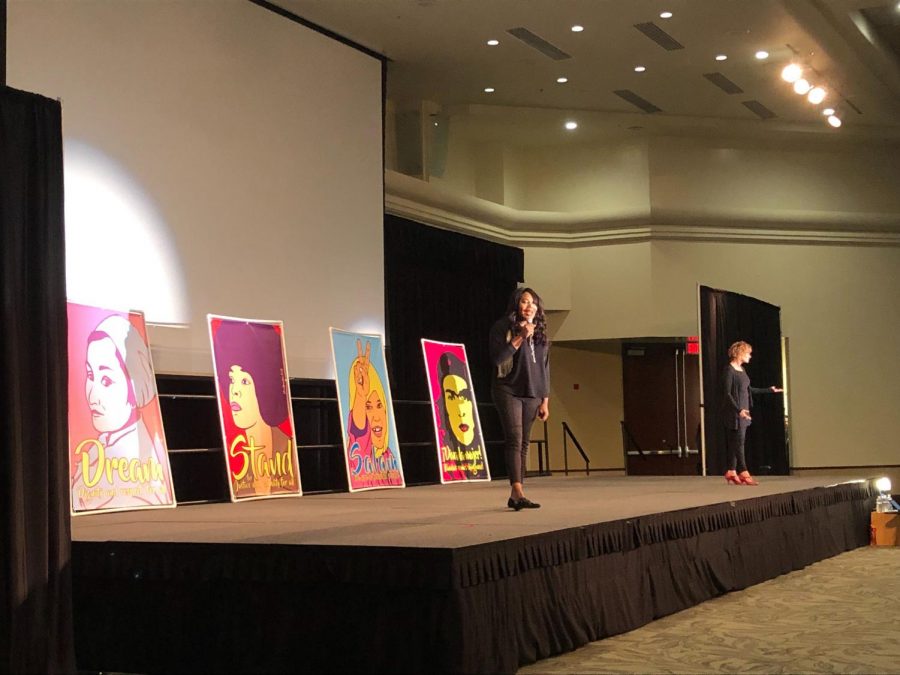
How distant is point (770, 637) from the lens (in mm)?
4199

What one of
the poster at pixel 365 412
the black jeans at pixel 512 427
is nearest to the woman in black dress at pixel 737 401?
the poster at pixel 365 412

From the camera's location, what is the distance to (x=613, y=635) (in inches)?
169

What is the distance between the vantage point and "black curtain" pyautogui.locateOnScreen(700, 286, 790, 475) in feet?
37.5

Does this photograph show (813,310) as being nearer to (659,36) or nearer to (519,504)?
(659,36)

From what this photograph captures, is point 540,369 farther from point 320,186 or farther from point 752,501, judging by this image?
point 320,186

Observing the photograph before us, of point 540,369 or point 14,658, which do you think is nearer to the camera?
point 14,658

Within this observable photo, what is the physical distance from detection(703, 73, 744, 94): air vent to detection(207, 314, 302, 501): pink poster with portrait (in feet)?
19.9

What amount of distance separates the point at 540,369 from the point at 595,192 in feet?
28.5

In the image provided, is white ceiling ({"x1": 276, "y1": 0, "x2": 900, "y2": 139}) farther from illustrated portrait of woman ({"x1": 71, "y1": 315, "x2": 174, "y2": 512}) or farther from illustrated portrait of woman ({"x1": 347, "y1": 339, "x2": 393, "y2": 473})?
illustrated portrait of woman ({"x1": 71, "y1": 315, "x2": 174, "y2": 512})

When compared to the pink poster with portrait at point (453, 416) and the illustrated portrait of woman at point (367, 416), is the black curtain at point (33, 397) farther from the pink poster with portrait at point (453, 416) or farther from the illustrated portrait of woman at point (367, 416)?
the pink poster with portrait at point (453, 416)

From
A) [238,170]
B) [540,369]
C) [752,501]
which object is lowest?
[752,501]

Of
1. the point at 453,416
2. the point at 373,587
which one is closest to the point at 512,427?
the point at 373,587

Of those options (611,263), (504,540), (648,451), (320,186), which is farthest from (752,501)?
(648,451)

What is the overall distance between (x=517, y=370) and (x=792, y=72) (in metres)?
6.87
